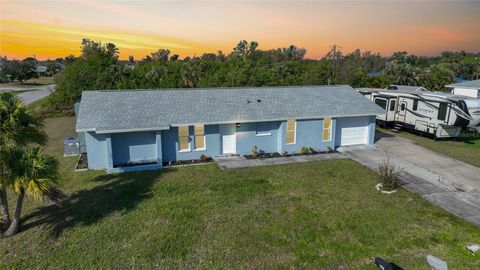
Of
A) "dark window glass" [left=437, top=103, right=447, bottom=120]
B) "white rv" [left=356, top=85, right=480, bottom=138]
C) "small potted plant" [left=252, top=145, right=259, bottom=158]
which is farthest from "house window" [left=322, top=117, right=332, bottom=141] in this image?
"dark window glass" [left=437, top=103, right=447, bottom=120]

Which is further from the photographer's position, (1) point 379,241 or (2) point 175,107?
(2) point 175,107

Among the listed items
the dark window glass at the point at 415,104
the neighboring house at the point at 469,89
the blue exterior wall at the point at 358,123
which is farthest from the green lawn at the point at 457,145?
the neighboring house at the point at 469,89

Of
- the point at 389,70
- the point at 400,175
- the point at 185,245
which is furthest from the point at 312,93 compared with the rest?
the point at 389,70

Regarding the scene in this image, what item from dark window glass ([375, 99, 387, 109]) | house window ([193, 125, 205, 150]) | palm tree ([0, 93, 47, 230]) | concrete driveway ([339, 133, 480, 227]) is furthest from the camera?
dark window glass ([375, 99, 387, 109])

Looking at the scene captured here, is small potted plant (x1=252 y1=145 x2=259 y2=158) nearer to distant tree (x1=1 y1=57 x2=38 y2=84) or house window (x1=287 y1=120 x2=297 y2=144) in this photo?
house window (x1=287 y1=120 x2=297 y2=144)

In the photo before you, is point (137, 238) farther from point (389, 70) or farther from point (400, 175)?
point (389, 70)

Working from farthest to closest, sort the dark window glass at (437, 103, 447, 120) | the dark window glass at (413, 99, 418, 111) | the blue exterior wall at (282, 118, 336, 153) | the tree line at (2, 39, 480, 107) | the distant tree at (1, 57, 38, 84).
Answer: the distant tree at (1, 57, 38, 84) < the tree line at (2, 39, 480, 107) < the dark window glass at (413, 99, 418, 111) < the dark window glass at (437, 103, 447, 120) < the blue exterior wall at (282, 118, 336, 153)
